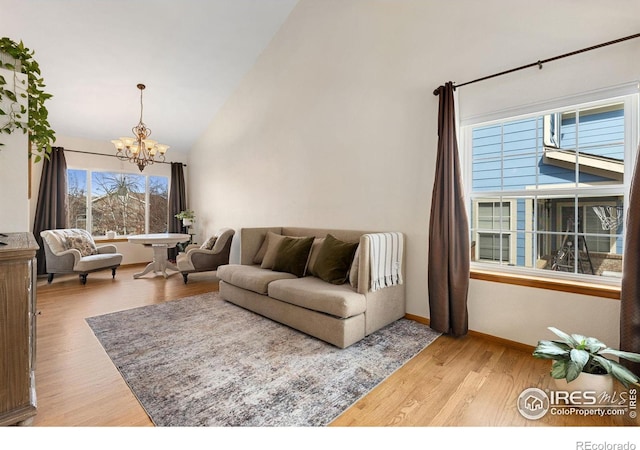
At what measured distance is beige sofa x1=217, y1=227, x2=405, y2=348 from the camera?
254 centimetres

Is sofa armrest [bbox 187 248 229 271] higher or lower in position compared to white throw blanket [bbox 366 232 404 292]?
lower

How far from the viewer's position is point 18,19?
3.43 metres

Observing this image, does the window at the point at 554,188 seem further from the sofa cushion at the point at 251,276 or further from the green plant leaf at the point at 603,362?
the sofa cushion at the point at 251,276

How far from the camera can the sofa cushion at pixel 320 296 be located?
250 cm

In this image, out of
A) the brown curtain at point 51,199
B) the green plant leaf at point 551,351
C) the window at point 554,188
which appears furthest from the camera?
the brown curtain at point 51,199

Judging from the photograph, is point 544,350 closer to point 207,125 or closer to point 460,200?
point 460,200

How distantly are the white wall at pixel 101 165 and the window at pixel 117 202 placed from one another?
16 cm

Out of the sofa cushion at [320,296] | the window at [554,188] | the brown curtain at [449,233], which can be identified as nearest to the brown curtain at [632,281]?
the window at [554,188]

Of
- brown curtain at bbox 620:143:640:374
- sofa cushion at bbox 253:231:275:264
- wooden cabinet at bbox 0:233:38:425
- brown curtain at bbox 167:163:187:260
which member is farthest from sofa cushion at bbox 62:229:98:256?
brown curtain at bbox 620:143:640:374

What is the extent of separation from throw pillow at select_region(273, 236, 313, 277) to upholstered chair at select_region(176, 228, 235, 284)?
6.07ft

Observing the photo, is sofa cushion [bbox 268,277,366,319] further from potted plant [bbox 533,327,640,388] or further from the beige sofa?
potted plant [bbox 533,327,640,388]

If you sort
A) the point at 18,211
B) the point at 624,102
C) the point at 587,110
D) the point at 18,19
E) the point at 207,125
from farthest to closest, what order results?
the point at 207,125 → the point at 18,19 → the point at 587,110 → the point at 624,102 → the point at 18,211

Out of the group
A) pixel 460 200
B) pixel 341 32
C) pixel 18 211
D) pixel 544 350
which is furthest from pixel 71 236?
pixel 544 350

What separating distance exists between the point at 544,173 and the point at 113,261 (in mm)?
5953
